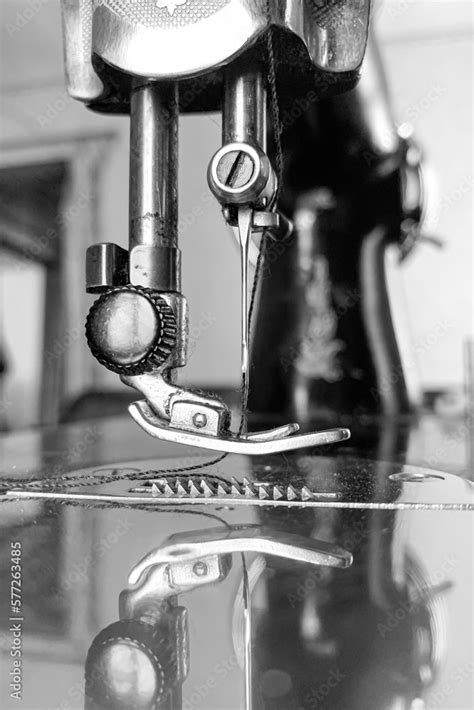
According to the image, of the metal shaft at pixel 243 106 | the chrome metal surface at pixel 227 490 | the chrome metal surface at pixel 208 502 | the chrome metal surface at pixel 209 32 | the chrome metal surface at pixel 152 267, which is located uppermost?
the chrome metal surface at pixel 209 32

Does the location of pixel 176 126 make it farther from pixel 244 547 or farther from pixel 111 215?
pixel 111 215

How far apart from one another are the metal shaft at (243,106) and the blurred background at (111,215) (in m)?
1.37

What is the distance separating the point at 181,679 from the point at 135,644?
0.04m

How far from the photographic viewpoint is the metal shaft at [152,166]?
0.71 m

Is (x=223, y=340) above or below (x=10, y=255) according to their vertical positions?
below

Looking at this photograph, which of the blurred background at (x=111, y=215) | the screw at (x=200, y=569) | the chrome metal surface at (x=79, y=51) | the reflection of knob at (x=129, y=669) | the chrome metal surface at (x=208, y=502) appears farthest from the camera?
A: the blurred background at (x=111, y=215)

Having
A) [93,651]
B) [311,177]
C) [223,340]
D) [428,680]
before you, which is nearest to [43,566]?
[93,651]

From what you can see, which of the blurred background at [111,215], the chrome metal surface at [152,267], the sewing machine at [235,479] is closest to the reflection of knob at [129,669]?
the sewing machine at [235,479]

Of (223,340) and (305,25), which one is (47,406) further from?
(305,25)

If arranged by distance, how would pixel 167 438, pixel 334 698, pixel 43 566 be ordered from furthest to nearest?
pixel 167 438 < pixel 43 566 < pixel 334 698

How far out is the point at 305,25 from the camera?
2.21 feet

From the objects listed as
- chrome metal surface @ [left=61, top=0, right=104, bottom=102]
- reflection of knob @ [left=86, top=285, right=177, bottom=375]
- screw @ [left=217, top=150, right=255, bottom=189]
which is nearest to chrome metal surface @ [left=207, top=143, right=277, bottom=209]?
screw @ [left=217, top=150, right=255, bottom=189]

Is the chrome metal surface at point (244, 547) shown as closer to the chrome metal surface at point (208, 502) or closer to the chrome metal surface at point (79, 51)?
the chrome metal surface at point (208, 502)

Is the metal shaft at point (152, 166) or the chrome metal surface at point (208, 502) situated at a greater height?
the metal shaft at point (152, 166)
